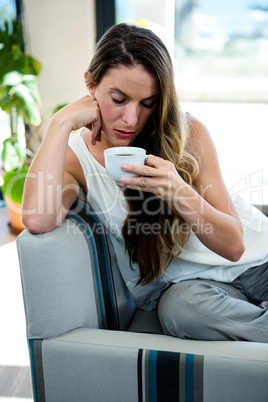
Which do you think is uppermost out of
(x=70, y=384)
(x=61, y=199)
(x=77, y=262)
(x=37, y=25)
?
(x=37, y=25)

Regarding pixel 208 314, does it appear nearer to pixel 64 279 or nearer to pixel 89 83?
pixel 64 279

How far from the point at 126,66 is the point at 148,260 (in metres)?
0.57

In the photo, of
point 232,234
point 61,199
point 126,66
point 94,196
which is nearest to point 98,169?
point 94,196

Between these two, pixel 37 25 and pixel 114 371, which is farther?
pixel 37 25

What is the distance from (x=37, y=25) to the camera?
3566 millimetres

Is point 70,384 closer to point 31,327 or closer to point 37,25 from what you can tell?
point 31,327

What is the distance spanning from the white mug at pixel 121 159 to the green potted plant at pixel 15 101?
219cm

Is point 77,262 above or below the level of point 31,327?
above

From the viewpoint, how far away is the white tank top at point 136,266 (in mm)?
1385

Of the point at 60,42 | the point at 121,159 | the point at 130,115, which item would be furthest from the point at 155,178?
the point at 60,42

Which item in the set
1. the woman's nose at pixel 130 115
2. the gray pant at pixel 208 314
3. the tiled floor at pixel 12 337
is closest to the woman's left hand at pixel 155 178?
the woman's nose at pixel 130 115

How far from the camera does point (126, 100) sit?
1255 mm

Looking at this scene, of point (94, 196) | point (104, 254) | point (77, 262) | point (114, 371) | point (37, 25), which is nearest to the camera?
point (114, 371)

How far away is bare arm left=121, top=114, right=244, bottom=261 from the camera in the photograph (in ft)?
3.50
